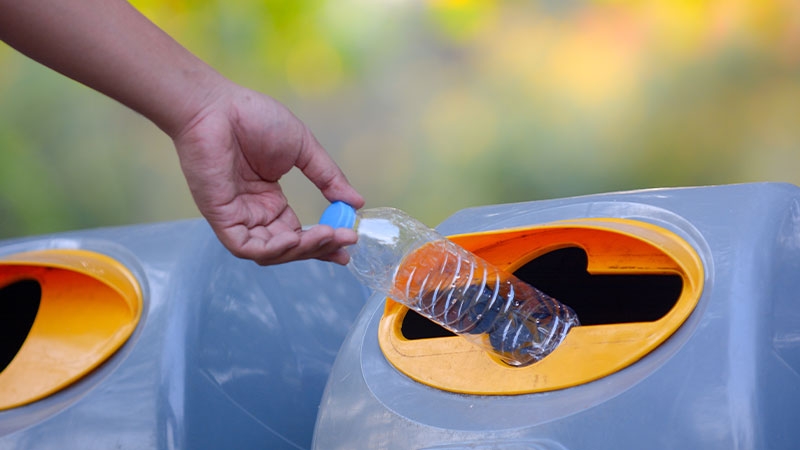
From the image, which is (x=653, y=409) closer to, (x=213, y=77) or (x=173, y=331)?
(x=213, y=77)

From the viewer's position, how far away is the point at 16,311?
4.80ft

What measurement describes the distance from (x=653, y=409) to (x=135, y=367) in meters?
0.74

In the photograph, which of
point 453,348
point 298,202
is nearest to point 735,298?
point 453,348

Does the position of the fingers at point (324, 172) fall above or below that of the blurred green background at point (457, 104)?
below

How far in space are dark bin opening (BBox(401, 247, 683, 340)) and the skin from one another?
0.31m

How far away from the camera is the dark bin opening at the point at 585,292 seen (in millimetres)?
1093

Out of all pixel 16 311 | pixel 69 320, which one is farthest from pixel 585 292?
pixel 16 311

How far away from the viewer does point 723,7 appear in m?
2.12

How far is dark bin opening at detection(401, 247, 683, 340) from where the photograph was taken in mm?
1093

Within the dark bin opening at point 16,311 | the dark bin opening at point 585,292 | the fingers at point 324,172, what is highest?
the dark bin opening at point 585,292

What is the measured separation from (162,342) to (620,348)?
665 mm

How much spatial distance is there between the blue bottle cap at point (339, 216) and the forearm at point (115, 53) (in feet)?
0.60

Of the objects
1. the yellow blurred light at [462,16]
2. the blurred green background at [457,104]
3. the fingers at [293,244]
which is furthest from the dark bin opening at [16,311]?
the yellow blurred light at [462,16]

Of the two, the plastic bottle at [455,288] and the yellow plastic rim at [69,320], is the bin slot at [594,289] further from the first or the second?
the yellow plastic rim at [69,320]
